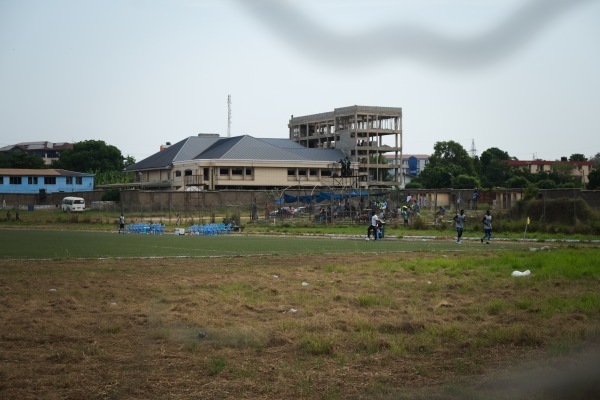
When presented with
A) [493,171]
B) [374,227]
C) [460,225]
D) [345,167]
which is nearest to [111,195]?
[345,167]

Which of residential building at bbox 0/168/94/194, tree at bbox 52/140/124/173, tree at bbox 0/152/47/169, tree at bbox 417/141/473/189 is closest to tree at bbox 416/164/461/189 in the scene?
tree at bbox 417/141/473/189

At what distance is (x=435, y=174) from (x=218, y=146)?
29.9 m

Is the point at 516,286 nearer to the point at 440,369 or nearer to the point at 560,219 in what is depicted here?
the point at 440,369

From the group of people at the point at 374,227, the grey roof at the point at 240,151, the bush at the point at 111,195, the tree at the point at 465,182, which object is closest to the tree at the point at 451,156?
the tree at the point at 465,182

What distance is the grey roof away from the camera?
10406cm

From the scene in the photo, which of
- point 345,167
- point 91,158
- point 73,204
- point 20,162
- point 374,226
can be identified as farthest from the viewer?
point 91,158

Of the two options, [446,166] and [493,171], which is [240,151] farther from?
[493,171]

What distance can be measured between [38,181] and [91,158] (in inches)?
1352

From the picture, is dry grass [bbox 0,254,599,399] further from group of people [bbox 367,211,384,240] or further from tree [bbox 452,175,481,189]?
tree [bbox 452,175,481,189]

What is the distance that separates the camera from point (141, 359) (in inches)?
449

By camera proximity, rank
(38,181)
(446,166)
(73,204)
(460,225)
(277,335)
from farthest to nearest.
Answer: (38,181), (446,166), (73,204), (460,225), (277,335)

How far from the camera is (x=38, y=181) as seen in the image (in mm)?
114188

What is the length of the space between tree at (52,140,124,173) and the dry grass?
13049 centimetres

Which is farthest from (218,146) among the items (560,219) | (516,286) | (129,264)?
(516,286)
